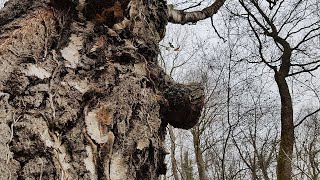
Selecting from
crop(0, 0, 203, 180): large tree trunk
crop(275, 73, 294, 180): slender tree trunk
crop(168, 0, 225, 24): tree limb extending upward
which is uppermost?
crop(275, 73, 294, 180): slender tree trunk

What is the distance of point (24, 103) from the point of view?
1.22 meters

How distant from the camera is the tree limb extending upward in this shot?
9.56 ft

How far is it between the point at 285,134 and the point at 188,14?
18.4 feet

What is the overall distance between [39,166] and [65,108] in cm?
26

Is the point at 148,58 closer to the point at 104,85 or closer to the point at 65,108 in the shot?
the point at 104,85

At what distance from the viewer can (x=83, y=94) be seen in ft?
4.48

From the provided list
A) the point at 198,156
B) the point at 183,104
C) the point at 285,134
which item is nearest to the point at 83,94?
the point at 183,104

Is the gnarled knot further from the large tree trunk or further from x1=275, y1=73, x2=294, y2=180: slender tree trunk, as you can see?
x1=275, y1=73, x2=294, y2=180: slender tree trunk

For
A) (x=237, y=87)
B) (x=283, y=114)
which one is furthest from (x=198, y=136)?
(x=283, y=114)

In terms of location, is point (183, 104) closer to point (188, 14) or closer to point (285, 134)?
point (188, 14)

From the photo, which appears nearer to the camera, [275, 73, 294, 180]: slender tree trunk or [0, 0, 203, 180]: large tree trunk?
[0, 0, 203, 180]: large tree trunk

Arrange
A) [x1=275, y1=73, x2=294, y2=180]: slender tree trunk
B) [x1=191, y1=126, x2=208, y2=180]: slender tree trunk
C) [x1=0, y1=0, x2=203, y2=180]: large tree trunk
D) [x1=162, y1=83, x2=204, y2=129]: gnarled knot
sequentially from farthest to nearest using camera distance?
[x1=191, y1=126, x2=208, y2=180]: slender tree trunk → [x1=275, y1=73, x2=294, y2=180]: slender tree trunk → [x1=162, y1=83, x2=204, y2=129]: gnarled knot → [x1=0, y1=0, x2=203, y2=180]: large tree trunk

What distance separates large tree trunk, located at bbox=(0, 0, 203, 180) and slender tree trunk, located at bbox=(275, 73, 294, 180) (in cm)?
611

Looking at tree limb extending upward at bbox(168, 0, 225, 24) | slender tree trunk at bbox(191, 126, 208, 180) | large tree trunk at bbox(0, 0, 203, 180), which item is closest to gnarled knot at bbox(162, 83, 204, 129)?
large tree trunk at bbox(0, 0, 203, 180)
